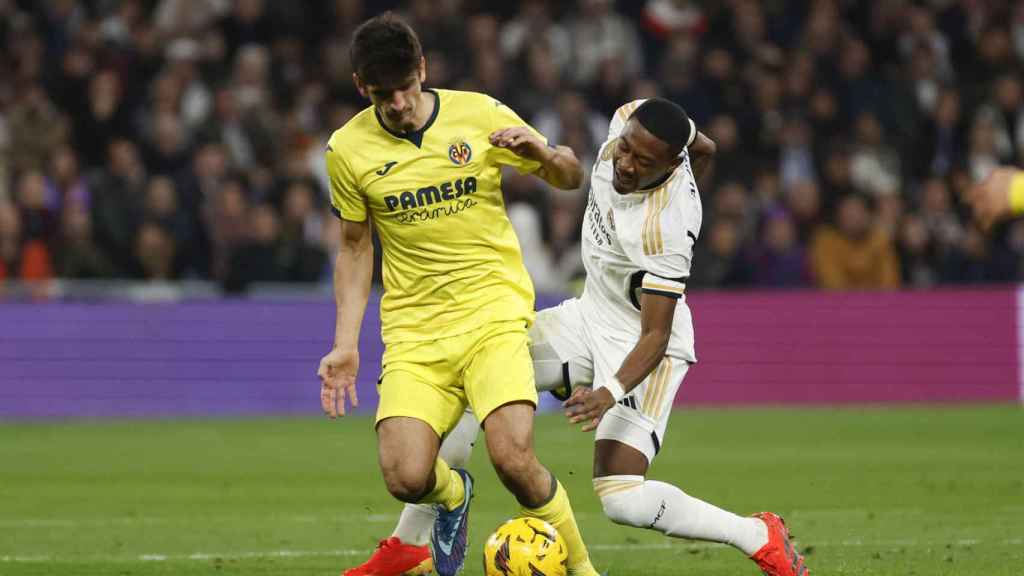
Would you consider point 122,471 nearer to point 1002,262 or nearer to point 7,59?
point 7,59

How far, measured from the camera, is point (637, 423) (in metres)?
7.74

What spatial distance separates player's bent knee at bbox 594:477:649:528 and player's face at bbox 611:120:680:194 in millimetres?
1269

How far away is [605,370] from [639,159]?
108cm

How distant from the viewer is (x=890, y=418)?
1619 cm

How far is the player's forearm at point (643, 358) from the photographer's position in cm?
732

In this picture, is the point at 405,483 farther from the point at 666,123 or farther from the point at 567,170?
the point at 666,123

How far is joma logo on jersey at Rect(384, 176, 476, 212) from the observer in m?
7.53

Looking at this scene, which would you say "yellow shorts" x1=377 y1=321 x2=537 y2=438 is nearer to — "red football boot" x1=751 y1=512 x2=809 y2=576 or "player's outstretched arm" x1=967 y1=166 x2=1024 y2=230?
"red football boot" x1=751 y1=512 x2=809 y2=576

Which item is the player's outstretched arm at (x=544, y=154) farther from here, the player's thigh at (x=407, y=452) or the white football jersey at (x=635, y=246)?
the player's thigh at (x=407, y=452)

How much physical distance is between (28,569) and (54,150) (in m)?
9.73

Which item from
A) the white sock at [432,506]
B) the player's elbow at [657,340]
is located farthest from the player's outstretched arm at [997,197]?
the white sock at [432,506]

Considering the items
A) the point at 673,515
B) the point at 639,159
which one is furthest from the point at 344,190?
the point at 673,515

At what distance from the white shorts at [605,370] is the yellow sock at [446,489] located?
0.64 metres

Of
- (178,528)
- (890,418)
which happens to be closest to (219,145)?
(890,418)
